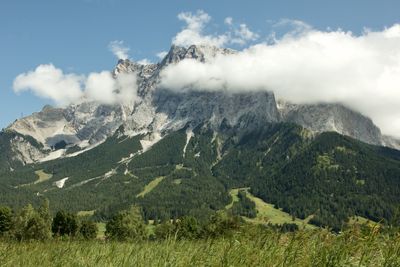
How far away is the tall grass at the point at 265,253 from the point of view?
7586 mm

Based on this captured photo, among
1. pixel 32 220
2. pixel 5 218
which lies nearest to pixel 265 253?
pixel 32 220

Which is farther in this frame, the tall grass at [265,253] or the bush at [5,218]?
the bush at [5,218]

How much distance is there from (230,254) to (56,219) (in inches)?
4247

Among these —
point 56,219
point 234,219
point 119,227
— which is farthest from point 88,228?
point 234,219

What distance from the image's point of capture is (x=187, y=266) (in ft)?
26.7

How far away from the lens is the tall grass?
759 centimetres

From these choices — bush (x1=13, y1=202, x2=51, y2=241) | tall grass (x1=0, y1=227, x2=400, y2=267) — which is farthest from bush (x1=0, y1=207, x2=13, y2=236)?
tall grass (x1=0, y1=227, x2=400, y2=267)

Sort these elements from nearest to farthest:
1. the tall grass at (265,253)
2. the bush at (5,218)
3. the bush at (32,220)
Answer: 1. the tall grass at (265,253)
2. the bush at (32,220)
3. the bush at (5,218)

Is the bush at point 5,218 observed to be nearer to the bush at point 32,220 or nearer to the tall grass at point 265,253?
the bush at point 32,220

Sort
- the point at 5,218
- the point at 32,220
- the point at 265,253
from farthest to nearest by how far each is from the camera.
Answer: the point at 5,218 < the point at 32,220 < the point at 265,253

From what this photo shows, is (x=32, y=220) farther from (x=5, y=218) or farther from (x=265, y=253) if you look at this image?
(x=265, y=253)

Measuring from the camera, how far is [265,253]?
861cm

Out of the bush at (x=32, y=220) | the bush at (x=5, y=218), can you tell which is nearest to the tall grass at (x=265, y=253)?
the bush at (x=32, y=220)

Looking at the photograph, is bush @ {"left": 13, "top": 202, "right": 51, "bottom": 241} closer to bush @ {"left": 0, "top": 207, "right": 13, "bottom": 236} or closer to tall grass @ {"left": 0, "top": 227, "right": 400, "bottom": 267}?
bush @ {"left": 0, "top": 207, "right": 13, "bottom": 236}
